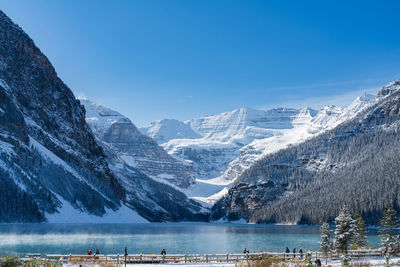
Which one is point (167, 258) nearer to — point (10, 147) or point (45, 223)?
point (45, 223)

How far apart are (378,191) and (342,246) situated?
14506 cm

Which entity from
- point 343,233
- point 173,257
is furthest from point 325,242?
point 173,257

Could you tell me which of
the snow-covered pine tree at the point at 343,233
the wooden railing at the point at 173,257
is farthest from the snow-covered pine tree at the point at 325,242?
the snow-covered pine tree at the point at 343,233

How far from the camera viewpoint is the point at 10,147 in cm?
16488

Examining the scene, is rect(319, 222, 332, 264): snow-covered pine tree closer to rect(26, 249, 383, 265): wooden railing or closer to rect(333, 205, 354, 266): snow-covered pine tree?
rect(26, 249, 383, 265): wooden railing

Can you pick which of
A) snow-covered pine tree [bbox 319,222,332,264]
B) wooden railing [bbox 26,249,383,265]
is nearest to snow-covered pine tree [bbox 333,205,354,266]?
wooden railing [bbox 26,249,383,265]

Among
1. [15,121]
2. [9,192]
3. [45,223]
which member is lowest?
[45,223]

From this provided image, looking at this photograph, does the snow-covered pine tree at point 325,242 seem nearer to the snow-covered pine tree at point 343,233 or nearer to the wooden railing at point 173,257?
the wooden railing at point 173,257

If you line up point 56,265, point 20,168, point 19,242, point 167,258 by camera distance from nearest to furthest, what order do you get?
point 56,265
point 167,258
point 19,242
point 20,168

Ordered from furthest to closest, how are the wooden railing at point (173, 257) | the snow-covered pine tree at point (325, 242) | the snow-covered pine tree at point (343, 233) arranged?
1. the snow-covered pine tree at point (325, 242)
2. the snow-covered pine tree at point (343, 233)
3. the wooden railing at point (173, 257)

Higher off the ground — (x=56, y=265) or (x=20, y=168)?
(x=20, y=168)

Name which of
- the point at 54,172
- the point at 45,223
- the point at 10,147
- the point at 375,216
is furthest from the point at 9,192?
the point at 375,216

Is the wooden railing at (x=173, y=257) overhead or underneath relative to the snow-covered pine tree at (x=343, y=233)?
underneath

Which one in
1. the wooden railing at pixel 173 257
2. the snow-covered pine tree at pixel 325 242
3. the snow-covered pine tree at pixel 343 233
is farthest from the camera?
the snow-covered pine tree at pixel 325 242
